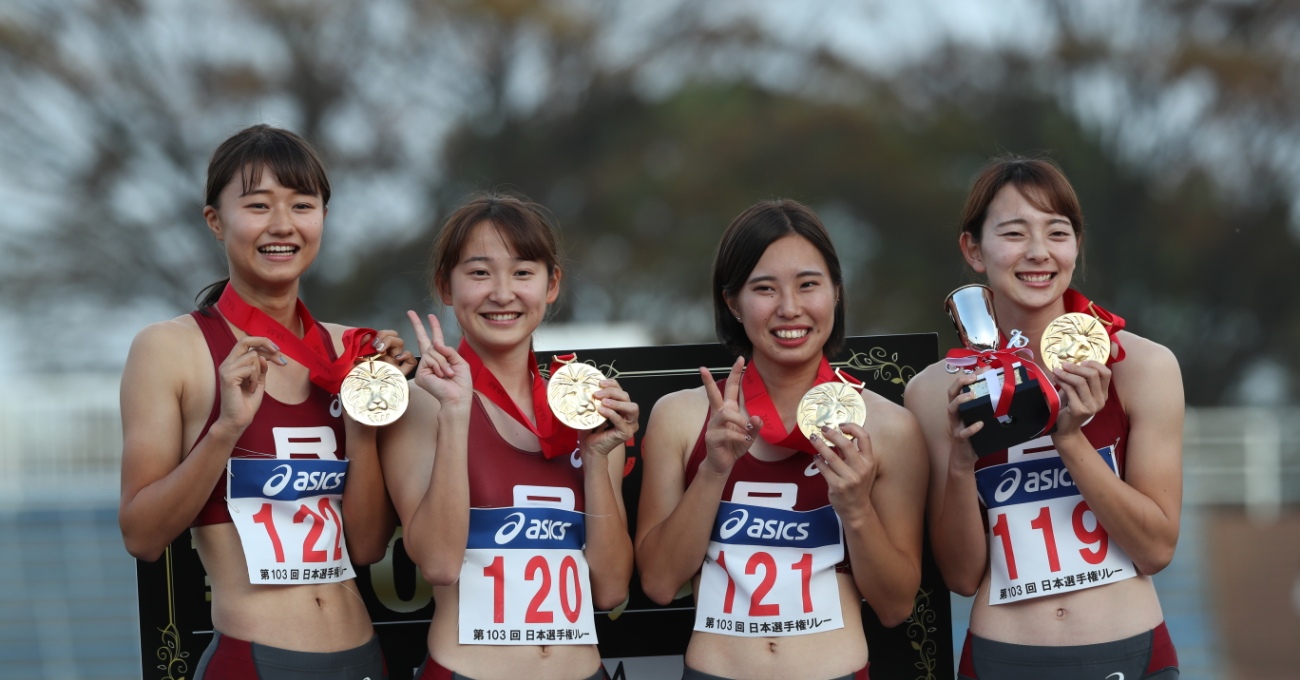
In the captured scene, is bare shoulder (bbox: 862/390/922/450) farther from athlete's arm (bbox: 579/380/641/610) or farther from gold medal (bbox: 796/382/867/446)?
athlete's arm (bbox: 579/380/641/610)

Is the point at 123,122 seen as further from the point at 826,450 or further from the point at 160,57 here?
the point at 826,450

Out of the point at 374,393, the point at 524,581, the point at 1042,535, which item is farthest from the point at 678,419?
the point at 1042,535

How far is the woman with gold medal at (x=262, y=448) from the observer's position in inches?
136

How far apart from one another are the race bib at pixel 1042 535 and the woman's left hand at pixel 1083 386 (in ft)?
1.04

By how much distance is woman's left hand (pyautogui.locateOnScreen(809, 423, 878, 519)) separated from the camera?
337cm

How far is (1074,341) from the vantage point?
349cm

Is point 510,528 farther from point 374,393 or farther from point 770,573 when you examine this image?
point 770,573

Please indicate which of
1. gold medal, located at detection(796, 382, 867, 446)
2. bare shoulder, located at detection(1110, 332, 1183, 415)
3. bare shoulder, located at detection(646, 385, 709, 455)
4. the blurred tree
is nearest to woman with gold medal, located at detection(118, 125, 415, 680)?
bare shoulder, located at detection(646, 385, 709, 455)

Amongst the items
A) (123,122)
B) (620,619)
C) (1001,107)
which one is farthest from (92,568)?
(1001,107)

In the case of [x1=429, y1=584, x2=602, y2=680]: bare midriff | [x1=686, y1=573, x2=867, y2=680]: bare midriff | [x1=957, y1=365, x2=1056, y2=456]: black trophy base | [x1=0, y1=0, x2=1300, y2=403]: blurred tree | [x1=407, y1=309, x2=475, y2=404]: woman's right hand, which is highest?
[x1=0, y1=0, x2=1300, y2=403]: blurred tree

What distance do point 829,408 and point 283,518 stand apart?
58.5 inches

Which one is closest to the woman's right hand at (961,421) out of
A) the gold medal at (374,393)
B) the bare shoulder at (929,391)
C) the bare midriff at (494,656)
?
the bare shoulder at (929,391)

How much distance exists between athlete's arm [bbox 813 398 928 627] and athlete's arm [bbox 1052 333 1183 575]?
Answer: 42cm

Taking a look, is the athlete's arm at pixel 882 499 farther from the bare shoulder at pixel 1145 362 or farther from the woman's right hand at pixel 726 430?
the bare shoulder at pixel 1145 362
